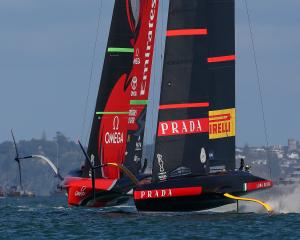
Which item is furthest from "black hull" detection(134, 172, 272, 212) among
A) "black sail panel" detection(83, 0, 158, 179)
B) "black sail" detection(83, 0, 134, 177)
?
"black sail" detection(83, 0, 134, 177)

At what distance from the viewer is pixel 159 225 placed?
125ft

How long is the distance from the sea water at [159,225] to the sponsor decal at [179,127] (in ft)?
9.13

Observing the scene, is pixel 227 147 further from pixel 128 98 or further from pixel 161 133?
pixel 128 98

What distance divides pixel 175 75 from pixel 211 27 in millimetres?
2879

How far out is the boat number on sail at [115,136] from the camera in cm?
4938

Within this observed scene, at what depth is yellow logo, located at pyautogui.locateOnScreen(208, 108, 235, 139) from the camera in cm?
4197

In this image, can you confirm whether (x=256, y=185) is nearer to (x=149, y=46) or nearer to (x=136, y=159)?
(x=136, y=159)

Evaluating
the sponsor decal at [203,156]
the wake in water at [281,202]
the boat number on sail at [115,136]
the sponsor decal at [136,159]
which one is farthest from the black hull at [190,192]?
the sponsor decal at [136,159]

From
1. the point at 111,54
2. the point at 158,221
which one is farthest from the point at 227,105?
the point at 111,54

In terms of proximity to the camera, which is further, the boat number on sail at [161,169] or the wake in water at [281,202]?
the wake in water at [281,202]

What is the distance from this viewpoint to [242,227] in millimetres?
37625

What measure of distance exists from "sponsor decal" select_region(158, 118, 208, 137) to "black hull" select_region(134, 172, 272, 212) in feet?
5.31

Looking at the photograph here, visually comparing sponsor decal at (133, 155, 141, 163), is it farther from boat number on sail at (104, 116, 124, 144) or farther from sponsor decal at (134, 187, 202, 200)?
sponsor decal at (134, 187, 202, 200)

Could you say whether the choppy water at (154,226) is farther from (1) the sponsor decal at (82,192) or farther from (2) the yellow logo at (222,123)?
A: (2) the yellow logo at (222,123)
